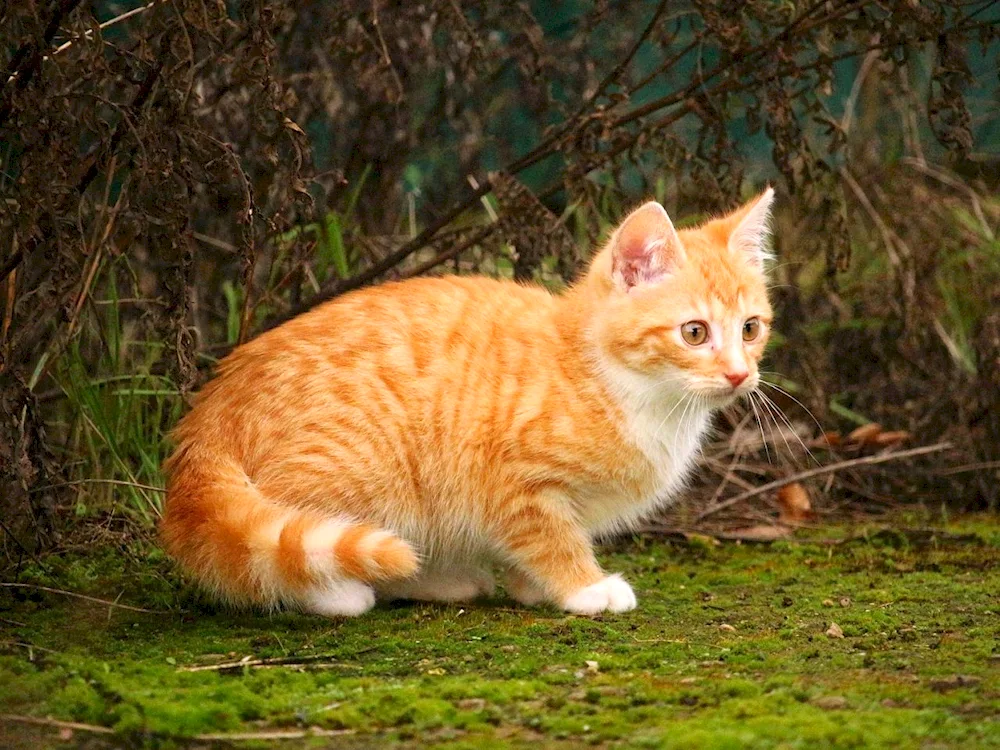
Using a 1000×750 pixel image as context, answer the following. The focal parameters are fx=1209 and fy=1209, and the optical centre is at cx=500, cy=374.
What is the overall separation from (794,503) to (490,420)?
5.86 feet

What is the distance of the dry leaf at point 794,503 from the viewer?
4.55m

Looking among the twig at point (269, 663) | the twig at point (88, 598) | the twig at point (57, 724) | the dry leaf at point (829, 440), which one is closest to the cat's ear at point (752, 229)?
the dry leaf at point (829, 440)

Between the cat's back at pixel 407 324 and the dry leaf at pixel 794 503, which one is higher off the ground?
the cat's back at pixel 407 324

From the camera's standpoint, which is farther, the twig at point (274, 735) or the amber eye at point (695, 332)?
the amber eye at point (695, 332)

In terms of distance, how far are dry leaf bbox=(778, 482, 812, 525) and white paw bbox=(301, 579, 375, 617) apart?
6.54 feet

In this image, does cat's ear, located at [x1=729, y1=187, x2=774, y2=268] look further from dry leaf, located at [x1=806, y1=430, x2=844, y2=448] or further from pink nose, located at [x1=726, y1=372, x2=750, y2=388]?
dry leaf, located at [x1=806, y1=430, x2=844, y2=448]

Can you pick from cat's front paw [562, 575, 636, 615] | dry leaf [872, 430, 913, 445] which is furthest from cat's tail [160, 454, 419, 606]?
dry leaf [872, 430, 913, 445]

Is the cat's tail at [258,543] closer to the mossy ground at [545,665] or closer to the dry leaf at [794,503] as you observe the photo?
the mossy ground at [545,665]

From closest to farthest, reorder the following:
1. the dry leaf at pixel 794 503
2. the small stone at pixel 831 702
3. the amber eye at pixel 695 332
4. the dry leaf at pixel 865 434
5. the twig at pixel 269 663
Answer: the small stone at pixel 831 702, the twig at pixel 269 663, the amber eye at pixel 695 332, the dry leaf at pixel 794 503, the dry leaf at pixel 865 434

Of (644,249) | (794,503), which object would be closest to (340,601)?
(644,249)

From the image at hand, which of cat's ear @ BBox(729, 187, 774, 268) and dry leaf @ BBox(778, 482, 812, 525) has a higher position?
cat's ear @ BBox(729, 187, 774, 268)

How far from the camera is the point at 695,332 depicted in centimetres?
327

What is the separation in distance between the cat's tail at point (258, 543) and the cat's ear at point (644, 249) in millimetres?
1002

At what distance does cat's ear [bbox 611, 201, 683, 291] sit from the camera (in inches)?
128
